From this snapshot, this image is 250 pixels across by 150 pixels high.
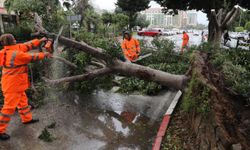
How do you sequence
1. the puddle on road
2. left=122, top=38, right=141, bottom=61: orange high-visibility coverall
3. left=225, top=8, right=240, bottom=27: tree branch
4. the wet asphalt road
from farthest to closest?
left=225, top=8, right=240, bottom=27: tree branch, left=122, top=38, right=141, bottom=61: orange high-visibility coverall, the puddle on road, the wet asphalt road

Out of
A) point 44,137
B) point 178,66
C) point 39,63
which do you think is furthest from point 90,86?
point 178,66

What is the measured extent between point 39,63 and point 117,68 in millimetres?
2559

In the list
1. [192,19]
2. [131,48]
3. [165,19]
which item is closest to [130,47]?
[131,48]

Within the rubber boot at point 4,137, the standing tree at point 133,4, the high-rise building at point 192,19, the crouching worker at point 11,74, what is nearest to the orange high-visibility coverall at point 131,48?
the crouching worker at point 11,74

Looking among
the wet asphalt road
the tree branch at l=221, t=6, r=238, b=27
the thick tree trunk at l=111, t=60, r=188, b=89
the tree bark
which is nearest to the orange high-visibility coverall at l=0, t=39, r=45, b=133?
the wet asphalt road

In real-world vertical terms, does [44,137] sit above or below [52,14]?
below

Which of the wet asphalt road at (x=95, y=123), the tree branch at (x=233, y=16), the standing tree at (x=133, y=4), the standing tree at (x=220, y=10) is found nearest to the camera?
the wet asphalt road at (x=95, y=123)

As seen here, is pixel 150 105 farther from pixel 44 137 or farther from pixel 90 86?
pixel 44 137

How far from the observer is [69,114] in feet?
17.1

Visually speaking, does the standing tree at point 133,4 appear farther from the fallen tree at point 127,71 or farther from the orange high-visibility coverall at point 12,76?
the orange high-visibility coverall at point 12,76

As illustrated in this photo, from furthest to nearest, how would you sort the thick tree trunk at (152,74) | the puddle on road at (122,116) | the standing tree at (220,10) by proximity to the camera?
the standing tree at (220,10), the thick tree trunk at (152,74), the puddle on road at (122,116)

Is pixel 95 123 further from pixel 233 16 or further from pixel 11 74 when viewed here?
pixel 233 16

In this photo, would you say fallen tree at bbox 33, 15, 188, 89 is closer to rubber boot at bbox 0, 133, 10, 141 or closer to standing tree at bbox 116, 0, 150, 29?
rubber boot at bbox 0, 133, 10, 141

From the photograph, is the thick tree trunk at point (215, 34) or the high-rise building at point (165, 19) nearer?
the thick tree trunk at point (215, 34)
